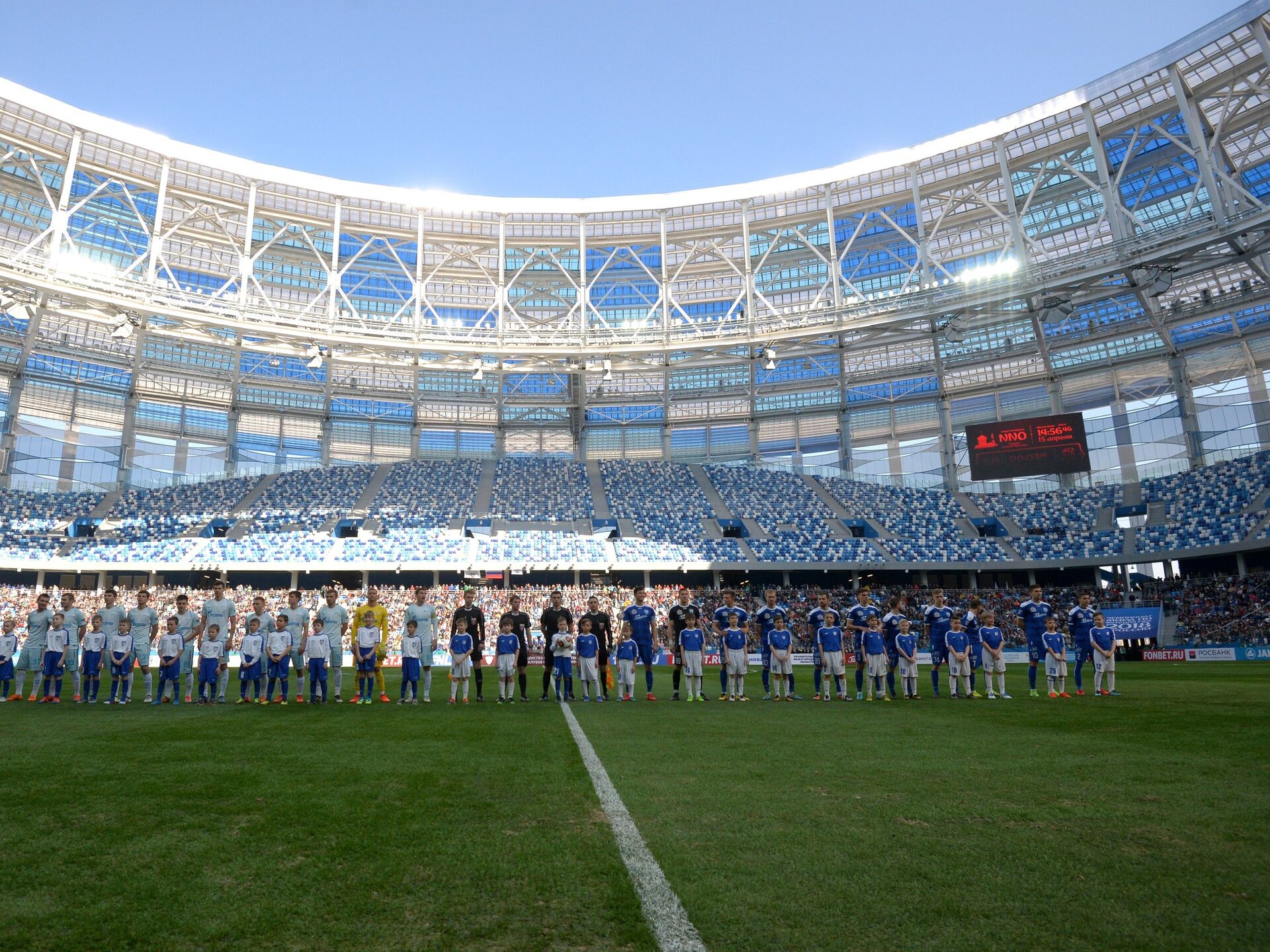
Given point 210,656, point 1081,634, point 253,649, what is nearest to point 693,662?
point 1081,634

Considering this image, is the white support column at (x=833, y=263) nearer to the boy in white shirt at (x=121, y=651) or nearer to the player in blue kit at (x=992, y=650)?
the player in blue kit at (x=992, y=650)

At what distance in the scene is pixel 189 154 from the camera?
118 ft

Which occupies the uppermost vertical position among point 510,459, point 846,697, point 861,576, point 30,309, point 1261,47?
point 1261,47

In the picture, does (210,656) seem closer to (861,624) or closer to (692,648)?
(692,648)

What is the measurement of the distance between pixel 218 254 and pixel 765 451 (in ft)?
112

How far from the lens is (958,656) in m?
14.7

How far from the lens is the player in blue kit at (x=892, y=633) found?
1484 centimetres

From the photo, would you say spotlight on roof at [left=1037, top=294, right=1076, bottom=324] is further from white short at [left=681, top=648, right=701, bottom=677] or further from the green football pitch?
the green football pitch

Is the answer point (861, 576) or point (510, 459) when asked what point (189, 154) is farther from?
point (861, 576)

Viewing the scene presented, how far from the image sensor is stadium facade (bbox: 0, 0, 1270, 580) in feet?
113

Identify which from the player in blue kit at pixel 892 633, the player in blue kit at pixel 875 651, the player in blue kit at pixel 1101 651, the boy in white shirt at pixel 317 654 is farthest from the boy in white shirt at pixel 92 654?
the player in blue kit at pixel 1101 651

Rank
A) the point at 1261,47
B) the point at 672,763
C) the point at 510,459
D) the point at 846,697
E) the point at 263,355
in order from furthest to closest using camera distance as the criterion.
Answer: the point at 510,459 → the point at 263,355 → the point at 1261,47 → the point at 846,697 → the point at 672,763

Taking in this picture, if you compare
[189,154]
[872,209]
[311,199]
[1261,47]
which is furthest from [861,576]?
[189,154]

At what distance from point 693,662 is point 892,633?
3854 mm
